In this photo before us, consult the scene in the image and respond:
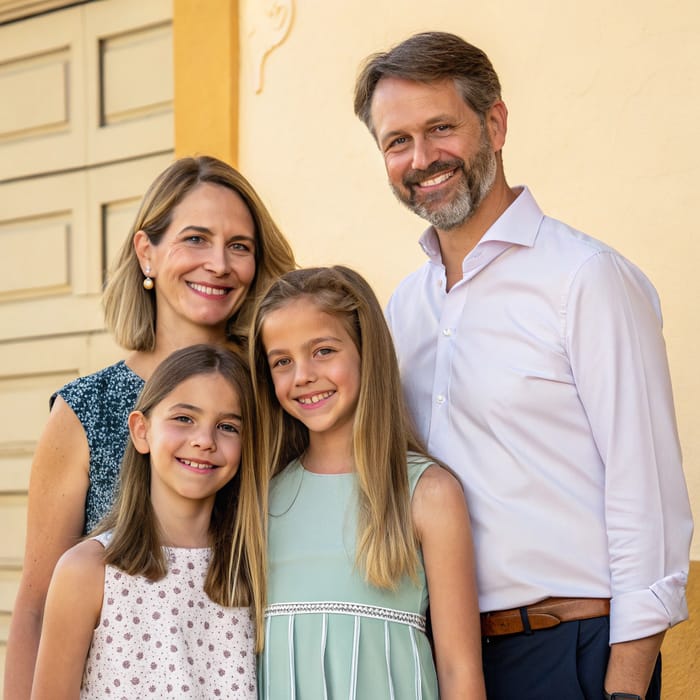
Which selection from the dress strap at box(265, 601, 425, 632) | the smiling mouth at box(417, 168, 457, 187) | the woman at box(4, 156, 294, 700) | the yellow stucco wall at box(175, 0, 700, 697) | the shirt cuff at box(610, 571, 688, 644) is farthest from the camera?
the yellow stucco wall at box(175, 0, 700, 697)

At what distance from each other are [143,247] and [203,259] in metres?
0.17

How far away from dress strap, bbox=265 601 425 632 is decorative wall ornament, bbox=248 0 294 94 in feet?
8.04

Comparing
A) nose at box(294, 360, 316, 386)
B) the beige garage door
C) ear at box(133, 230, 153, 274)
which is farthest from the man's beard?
the beige garage door

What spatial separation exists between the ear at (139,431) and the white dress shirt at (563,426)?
626 millimetres

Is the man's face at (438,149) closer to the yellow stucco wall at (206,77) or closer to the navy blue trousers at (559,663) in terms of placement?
the navy blue trousers at (559,663)

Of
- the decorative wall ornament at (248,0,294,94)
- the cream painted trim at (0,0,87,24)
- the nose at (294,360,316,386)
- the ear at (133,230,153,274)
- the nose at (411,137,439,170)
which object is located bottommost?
the nose at (294,360,316,386)

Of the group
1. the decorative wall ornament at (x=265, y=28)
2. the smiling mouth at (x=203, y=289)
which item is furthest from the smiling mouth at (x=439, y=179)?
the decorative wall ornament at (x=265, y=28)

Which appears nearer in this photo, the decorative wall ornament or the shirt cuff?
the shirt cuff

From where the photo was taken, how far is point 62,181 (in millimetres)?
5203

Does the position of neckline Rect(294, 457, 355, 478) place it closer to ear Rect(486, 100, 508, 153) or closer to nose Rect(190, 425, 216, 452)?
nose Rect(190, 425, 216, 452)

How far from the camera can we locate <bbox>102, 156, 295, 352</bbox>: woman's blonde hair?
2.91 m

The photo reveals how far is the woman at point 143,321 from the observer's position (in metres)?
2.75

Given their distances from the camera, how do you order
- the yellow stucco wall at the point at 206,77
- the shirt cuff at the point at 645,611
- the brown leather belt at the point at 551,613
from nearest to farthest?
the shirt cuff at the point at 645,611 < the brown leather belt at the point at 551,613 < the yellow stucco wall at the point at 206,77

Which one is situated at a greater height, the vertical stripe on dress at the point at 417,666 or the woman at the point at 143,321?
the woman at the point at 143,321
